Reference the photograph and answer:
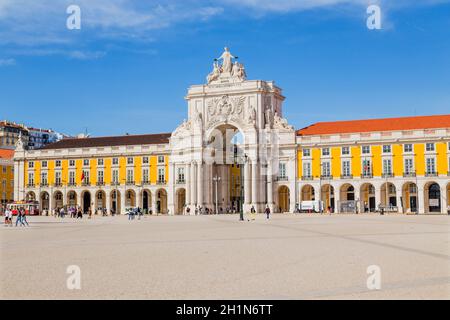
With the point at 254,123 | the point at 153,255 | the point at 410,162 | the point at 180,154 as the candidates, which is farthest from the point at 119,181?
the point at 153,255

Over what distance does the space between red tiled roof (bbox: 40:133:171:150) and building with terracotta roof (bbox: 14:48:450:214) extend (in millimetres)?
175

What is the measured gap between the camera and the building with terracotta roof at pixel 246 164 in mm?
88500

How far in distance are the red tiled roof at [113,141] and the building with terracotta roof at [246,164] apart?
6.9 inches

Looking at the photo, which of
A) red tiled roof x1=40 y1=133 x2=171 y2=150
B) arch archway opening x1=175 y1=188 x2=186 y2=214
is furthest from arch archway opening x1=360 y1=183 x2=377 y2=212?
red tiled roof x1=40 y1=133 x2=171 y2=150

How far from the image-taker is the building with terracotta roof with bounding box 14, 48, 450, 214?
88500 millimetres

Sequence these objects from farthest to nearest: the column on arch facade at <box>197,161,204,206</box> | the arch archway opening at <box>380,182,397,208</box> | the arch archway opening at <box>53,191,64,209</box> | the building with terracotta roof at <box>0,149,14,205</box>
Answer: the building with terracotta roof at <box>0,149,14,205</box> → the arch archway opening at <box>53,191,64,209</box> → the column on arch facade at <box>197,161,204,206</box> → the arch archway opening at <box>380,182,397,208</box>

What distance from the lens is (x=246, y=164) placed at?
96.2m

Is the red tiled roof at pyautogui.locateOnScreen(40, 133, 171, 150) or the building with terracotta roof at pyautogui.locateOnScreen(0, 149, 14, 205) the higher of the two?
the red tiled roof at pyautogui.locateOnScreen(40, 133, 171, 150)

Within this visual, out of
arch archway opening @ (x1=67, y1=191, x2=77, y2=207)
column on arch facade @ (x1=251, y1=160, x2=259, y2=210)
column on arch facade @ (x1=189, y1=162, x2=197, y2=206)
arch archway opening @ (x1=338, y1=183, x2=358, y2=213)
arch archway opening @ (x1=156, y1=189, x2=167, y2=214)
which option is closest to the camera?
arch archway opening @ (x1=338, y1=183, x2=358, y2=213)

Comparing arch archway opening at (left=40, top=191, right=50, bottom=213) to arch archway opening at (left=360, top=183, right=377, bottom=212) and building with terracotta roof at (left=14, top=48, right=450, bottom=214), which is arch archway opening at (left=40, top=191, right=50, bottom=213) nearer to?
building with terracotta roof at (left=14, top=48, right=450, bottom=214)

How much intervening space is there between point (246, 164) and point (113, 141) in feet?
85.8

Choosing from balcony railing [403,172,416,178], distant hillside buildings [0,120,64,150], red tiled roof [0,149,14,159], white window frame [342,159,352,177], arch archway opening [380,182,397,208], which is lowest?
arch archway opening [380,182,397,208]
